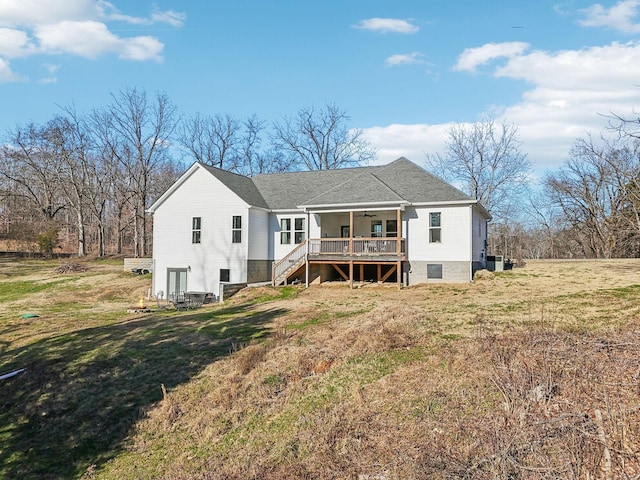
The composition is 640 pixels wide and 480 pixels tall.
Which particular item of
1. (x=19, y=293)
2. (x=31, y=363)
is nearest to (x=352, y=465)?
(x=31, y=363)

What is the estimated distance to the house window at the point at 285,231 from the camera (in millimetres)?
24234

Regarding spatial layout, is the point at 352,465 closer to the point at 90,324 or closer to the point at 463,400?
the point at 463,400

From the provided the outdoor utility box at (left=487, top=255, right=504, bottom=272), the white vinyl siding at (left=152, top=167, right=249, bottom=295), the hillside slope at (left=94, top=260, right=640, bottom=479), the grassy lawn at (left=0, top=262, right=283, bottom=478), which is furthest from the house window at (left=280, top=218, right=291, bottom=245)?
the hillside slope at (left=94, top=260, right=640, bottom=479)

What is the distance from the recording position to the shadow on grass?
27.2ft

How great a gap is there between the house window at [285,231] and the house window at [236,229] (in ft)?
7.84

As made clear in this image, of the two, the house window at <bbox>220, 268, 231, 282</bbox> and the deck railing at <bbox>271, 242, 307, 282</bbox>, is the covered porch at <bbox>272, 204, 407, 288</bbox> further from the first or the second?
the house window at <bbox>220, 268, 231, 282</bbox>

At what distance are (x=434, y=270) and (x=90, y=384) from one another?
15.1 meters

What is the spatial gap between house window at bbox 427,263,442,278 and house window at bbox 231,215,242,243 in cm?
957

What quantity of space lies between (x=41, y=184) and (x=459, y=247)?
4882cm

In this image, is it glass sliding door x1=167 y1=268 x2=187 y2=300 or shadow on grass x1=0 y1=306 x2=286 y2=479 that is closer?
shadow on grass x1=0 y1=306 x2=286 y2=479

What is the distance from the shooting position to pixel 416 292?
61.6ft

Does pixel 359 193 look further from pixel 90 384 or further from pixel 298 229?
pixel 90 384

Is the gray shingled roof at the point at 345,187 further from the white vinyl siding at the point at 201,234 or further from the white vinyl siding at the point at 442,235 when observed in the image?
the white vinyl siding at the point at 201,234

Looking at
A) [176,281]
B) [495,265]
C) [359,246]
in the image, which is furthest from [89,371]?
[495,265]
